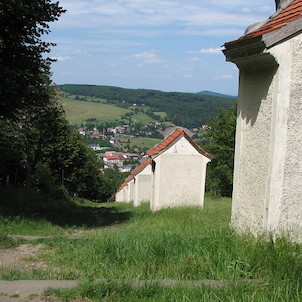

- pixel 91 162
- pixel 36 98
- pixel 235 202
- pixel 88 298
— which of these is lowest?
pixel 91 162

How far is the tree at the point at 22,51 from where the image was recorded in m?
10.2

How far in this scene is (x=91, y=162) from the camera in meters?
55.3

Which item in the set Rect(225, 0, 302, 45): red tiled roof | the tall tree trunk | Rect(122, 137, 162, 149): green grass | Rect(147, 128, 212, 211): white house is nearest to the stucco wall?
Rect(225, 0, 302, 45): red tiled roof

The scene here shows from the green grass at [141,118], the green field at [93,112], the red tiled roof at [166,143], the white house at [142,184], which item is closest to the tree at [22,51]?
the red tiled roof at [166,143]

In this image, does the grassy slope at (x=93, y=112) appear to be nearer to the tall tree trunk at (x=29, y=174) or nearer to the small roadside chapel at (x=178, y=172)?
the tall tree trunk at (x=29, y=174)

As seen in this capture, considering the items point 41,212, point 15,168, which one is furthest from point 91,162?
point 41,212

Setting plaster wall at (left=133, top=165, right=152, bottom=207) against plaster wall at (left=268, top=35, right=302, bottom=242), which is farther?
plaster wall at (left=133, top=165, right=152, bottom=207)

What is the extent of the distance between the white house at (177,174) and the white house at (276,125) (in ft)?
37.4

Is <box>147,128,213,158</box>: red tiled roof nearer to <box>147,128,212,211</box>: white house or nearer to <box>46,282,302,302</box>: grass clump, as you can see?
<box>147,128,212,211</box>: white house

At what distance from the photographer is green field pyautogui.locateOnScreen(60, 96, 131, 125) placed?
172 meters

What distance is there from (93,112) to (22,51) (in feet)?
559

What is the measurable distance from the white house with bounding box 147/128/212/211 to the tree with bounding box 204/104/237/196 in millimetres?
25376

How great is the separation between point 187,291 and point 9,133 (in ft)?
79.0

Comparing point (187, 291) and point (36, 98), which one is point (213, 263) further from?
point (36, 98)
